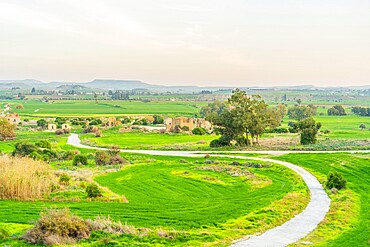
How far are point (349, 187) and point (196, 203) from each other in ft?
41.1

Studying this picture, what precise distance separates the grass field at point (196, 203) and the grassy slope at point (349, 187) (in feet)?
9.06

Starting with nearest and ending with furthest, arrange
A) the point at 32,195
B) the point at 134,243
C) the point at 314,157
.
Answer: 1. the point at 134,243
2. the point at 32,195
3. the point at 314,157

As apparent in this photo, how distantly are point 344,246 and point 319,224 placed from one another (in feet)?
10.5

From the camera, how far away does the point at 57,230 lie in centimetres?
1780

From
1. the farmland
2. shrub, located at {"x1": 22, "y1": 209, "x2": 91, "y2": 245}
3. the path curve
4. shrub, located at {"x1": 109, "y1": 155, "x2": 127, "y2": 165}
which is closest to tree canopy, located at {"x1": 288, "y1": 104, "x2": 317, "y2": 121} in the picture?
the farmland

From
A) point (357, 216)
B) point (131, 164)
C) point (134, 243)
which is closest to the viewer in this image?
point (134, 243)

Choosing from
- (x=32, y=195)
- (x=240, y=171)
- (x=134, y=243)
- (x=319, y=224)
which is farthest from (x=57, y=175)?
(x=319, y=224)

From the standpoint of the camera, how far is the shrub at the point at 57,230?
17.6 meters

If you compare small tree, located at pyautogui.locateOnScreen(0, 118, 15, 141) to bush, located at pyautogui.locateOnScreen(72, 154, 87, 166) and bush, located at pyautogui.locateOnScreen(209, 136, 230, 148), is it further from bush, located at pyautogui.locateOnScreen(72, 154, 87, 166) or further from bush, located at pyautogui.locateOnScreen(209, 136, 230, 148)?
bush, located at pyautogui.locateOnScreen(209, 136, 230, 148)

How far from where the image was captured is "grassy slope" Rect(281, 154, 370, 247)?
1978 cm

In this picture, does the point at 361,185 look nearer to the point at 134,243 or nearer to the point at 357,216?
the point at 357,216

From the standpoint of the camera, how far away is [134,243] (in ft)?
58.2

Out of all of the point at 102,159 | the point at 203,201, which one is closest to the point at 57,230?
the point at 203,201

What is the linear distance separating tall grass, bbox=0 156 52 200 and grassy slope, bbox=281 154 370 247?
1739 centimetres
